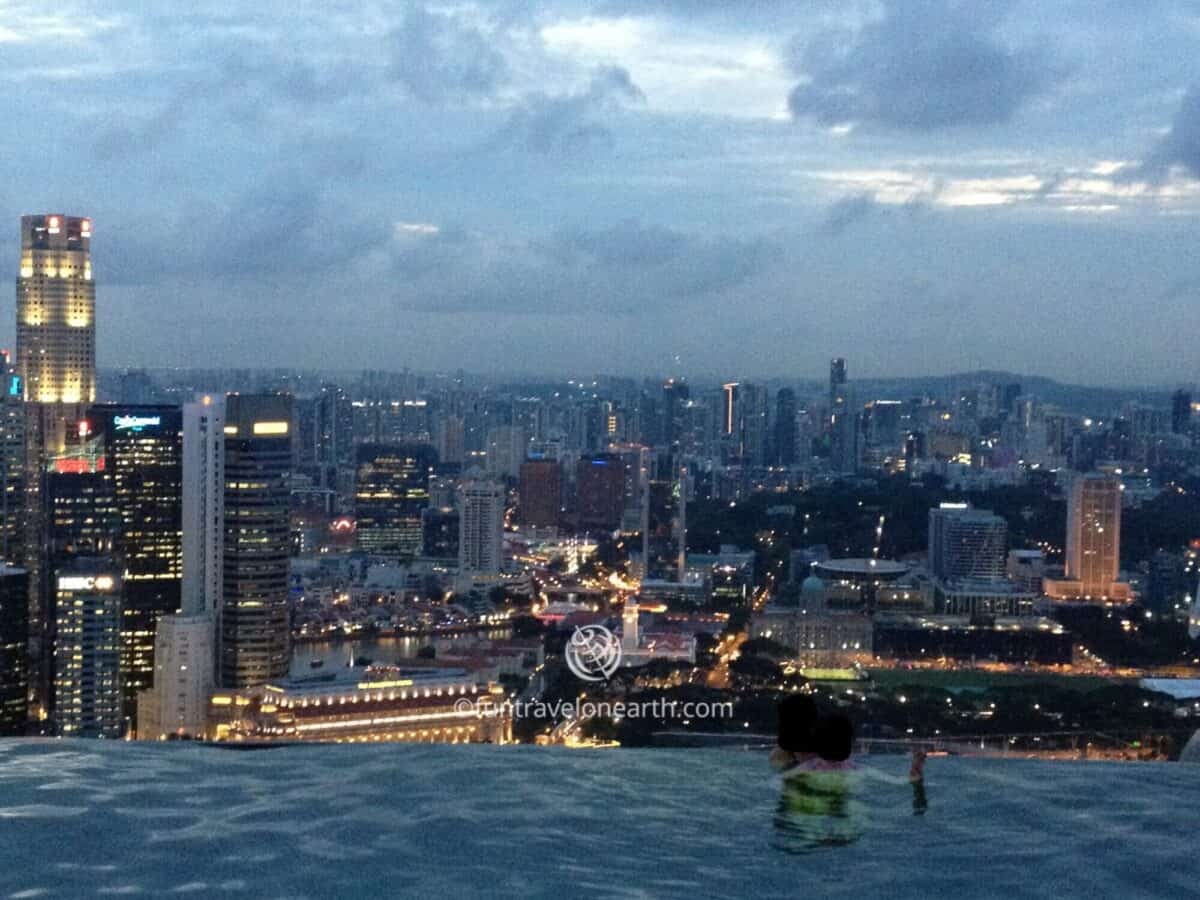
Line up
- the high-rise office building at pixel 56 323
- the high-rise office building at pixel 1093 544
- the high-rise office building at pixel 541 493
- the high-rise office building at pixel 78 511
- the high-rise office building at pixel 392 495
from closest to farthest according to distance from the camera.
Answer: the high-rise office building at pixel 78 511
the high-rise office building at pixel 56 323
the high-rise office building at pixel 1093 544
the high-rise office building at pixel 392 495
the high-rise office building at pixel 541 493

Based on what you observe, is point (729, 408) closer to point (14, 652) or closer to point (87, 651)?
→ point (87, 651)

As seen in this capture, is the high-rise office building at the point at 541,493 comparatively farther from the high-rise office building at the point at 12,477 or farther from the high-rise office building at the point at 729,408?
the high-rise office building at the point at 12,477

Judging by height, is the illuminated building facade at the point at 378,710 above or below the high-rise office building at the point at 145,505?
below

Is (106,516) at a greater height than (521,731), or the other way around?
(106,516)

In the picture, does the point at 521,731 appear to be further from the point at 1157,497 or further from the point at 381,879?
the point at 1157,497

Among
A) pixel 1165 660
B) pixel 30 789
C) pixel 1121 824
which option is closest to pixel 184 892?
pixel 30 789

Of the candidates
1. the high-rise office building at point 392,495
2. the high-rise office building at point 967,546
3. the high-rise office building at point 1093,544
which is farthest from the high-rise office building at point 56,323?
the high-rise office building at point 1093,544

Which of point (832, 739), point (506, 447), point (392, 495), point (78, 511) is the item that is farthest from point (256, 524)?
point (506, 447)
